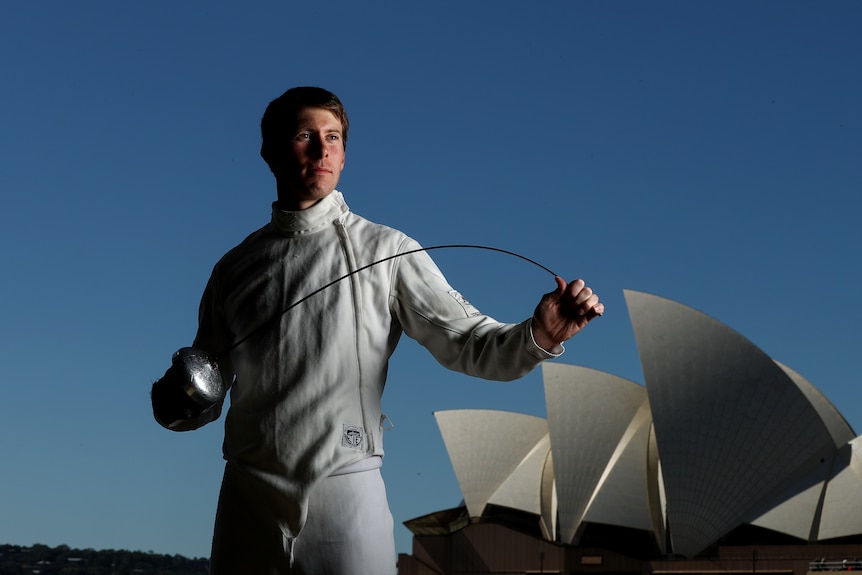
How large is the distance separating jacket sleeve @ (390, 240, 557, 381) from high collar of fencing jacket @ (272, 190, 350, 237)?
18 cm

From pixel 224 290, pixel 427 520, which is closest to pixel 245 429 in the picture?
pixel 224 290

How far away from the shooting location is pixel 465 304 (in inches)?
87.5

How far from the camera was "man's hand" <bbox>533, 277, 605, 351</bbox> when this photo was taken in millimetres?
1954

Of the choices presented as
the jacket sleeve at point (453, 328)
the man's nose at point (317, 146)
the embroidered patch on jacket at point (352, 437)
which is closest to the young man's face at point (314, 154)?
the man's nose at point (317, 146)

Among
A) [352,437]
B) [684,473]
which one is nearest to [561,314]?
[352,437]

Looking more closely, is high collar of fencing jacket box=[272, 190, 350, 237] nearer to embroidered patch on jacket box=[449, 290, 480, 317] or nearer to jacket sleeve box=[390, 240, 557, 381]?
jacket sleeve box=[390, 240, 557, 381]

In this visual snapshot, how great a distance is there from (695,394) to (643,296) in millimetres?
2697

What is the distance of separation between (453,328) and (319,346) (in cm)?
28

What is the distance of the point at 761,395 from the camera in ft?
80.8

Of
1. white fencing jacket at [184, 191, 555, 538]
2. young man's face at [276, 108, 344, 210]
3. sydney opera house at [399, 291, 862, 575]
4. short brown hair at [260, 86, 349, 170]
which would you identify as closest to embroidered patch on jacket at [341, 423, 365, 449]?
white fencing jacket at [184, 191, 555, 538]

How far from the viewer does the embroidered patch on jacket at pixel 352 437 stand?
81.2 inches

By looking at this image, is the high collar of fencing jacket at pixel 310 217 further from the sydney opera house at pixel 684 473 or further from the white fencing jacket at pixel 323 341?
the sydney opera house at pixel 684 473

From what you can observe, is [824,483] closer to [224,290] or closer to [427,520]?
[427,520]

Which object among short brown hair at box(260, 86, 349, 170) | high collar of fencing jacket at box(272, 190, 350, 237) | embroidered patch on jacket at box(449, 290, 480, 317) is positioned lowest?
embroidered patch on jacket at box(449, 290, 480, 317)
